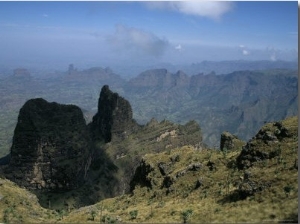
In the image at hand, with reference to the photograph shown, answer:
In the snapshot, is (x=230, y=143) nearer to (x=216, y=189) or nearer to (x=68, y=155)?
(x=216, y=189)

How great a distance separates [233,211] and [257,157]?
1219 cm

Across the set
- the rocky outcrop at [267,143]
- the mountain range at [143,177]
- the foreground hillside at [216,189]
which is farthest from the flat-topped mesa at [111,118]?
the rocky outcrop at [267,143]

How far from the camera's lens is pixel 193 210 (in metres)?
34.0

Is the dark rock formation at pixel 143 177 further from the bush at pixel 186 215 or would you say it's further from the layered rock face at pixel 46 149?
the layered rock face at pixel 46 149

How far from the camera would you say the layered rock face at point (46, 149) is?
11862 centimetres

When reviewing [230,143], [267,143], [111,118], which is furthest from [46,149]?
[267,143]

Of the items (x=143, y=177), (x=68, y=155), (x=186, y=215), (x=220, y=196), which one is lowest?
(x=68, y=155)

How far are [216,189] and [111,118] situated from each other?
127 m

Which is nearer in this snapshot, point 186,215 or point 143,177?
point 186,215

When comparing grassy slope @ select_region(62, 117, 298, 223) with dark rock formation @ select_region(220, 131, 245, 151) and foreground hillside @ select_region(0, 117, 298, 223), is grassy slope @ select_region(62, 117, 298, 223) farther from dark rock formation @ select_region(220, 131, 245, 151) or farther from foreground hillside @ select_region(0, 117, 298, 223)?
dark rock formation @ select_region(220, 131, 245, 151)

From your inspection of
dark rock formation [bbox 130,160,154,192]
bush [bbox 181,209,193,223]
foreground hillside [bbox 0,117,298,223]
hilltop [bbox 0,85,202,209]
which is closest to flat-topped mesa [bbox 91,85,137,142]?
hilltop [bbox 0,85,202,209]

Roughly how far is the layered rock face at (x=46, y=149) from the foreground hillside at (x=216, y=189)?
60.0 meters

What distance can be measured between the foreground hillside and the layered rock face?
60.0 m

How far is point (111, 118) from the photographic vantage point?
164 metres
